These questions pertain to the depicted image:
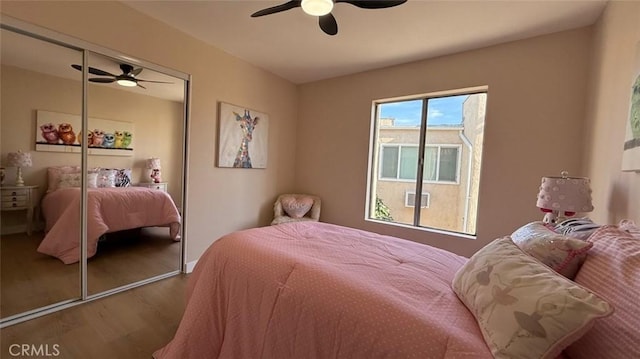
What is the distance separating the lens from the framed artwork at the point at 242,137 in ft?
10.4

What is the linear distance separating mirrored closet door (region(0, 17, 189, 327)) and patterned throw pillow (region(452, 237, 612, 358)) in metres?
2.79

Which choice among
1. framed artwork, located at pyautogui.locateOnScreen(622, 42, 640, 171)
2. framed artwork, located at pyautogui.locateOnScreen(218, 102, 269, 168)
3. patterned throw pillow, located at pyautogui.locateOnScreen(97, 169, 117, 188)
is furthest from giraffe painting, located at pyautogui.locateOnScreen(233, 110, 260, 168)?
framed artwork, located at pyautogui.locateOnScreen(622, 42, 640, 171)

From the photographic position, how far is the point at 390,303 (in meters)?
1.00

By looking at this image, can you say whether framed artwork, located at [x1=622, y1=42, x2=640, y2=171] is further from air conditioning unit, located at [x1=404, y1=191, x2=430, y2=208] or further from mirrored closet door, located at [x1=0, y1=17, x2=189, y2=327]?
mirrored closet door, located at [x1=0, y1=17, x2=189, y2=327]

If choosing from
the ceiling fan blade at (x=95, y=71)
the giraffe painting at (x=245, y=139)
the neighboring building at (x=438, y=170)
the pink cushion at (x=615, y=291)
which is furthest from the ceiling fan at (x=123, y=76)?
the pink cushion at (x=615, y=291)

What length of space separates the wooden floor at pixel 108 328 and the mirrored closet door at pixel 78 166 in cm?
16

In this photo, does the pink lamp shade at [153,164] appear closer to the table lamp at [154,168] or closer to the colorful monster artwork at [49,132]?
the table lamp at [154,168]

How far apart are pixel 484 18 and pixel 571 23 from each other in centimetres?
74

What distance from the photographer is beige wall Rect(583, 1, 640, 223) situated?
151cm

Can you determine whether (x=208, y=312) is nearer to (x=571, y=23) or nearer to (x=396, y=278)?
(x=396, y=278)

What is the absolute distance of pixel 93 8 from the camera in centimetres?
212

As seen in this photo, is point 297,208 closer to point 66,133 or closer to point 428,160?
point 428,160

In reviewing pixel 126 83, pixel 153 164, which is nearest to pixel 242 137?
pixel 153 164

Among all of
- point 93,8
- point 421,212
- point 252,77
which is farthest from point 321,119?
point 93,8
